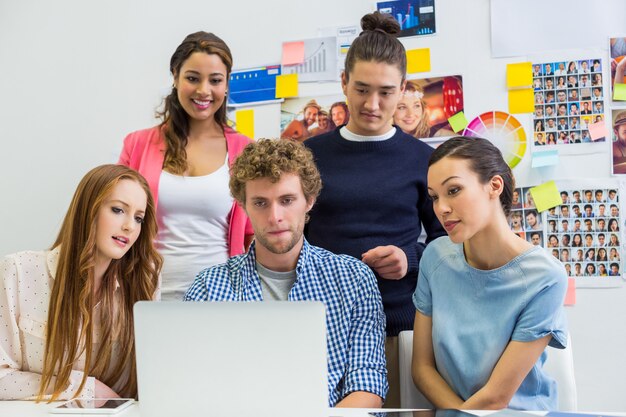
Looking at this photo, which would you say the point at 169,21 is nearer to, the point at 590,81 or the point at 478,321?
the point at 590,81

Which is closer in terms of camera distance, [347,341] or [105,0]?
[347,341]

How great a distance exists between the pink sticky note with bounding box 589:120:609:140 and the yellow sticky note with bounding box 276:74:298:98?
103cm

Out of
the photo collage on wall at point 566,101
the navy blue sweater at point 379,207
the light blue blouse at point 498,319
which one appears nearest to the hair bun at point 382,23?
the navy blue sweater at point 379,207

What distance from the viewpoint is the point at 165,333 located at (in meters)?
1.00

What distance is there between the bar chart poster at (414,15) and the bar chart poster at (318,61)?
0.79ft

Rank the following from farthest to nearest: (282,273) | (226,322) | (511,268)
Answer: (282,273) < (511,268) < (226,322)

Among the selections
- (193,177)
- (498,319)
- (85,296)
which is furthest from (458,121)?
(85,296)

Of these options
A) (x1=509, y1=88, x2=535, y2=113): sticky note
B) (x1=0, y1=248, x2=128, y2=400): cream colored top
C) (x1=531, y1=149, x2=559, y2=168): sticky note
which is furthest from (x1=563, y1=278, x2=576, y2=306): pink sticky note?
(x1=0, y1=248, x2=128, y2=400): cream colored top

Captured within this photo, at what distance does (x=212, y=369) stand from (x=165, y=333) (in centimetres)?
9

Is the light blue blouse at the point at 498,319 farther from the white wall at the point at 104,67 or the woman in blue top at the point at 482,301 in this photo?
the white wall at the point at 104,67

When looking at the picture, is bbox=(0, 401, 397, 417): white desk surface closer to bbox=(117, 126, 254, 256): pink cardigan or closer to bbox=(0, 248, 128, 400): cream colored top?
bbox=(0, 248, 128, 400): cream colored top

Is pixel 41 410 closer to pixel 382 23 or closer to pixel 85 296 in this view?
pixel 85 296

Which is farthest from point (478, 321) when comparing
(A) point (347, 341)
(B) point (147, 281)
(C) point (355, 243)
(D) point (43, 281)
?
(D) point (43, 281)

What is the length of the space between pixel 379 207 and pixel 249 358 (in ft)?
2.66
